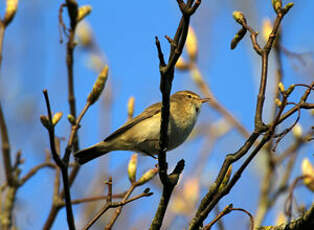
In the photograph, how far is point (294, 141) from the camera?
4.46 meters

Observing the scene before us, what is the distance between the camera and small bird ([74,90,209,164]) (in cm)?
460

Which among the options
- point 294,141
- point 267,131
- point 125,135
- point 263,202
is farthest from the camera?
point 125,135

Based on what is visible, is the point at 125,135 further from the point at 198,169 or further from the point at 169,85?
the point at 169,85

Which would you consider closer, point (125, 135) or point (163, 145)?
point (163, 145)

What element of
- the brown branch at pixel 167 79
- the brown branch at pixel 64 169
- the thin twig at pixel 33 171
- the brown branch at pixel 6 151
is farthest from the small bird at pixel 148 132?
the brown branch at pixel 64 169

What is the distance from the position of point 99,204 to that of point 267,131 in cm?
384

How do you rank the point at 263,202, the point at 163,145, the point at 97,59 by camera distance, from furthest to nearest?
the point at 97,59, the point at 263,202, the point at 163,145

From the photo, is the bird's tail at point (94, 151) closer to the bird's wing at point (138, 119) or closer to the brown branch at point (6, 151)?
the bird's wing at point (138, 119)

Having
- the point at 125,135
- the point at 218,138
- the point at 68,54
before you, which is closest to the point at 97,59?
the point at 125,135

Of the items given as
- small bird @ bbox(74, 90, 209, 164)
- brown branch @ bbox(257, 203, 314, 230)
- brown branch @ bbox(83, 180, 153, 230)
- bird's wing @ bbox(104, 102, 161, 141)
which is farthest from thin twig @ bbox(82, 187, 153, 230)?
bird's wing @ bbox(104, 102, 161, 141)

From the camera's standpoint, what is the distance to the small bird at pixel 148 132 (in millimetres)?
4598

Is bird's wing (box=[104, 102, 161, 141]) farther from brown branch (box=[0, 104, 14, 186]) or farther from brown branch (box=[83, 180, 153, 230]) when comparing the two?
brown branch (box=[83, 180, 153, 230])

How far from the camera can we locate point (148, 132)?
4.66 metres

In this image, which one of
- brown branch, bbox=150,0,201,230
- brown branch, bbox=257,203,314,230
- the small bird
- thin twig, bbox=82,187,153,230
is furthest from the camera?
the small bird
